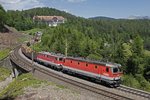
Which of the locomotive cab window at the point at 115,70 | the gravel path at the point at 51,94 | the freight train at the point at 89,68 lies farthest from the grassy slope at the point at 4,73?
the locomotive cab window at the point at 115,70

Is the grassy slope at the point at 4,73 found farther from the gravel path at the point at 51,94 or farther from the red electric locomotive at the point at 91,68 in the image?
the gravel path at the point at 51,94

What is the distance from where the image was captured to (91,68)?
4962 cm

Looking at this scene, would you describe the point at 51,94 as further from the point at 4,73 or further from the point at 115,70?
the point at 4,73

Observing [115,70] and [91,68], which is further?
[91,68]

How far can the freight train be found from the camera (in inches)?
1746

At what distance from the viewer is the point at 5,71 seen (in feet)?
282

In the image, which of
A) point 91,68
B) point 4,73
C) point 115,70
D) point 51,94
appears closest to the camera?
point 51,94

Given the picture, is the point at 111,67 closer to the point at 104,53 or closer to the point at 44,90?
the point at 44,90

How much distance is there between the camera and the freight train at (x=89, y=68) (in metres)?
44.3

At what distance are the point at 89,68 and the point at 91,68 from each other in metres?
0.66

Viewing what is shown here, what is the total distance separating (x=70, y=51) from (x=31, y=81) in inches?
2104

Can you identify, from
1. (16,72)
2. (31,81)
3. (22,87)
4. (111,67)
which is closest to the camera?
(111,67)

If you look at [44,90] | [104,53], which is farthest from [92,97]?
[104,53]

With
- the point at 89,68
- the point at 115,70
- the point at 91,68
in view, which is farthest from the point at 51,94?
the point at 89,68
